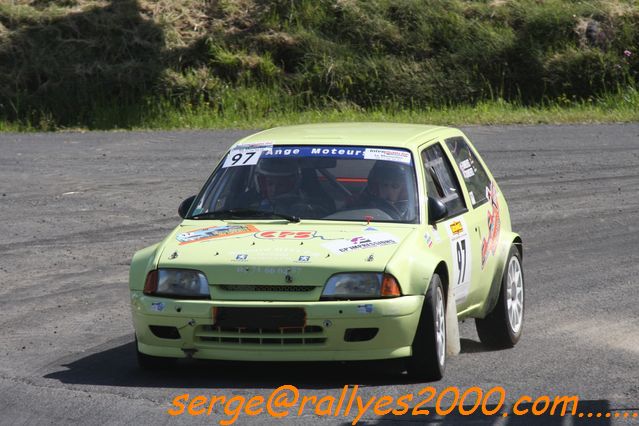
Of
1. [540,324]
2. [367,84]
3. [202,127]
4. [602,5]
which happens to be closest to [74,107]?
[202,127]

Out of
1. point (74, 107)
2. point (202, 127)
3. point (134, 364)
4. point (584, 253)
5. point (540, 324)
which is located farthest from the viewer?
point (74, 107)

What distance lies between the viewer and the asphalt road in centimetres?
709

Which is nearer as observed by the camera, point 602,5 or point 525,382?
point 525,382

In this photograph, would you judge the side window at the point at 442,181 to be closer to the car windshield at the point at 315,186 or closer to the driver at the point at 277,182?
the car windshield at the point at 315,186

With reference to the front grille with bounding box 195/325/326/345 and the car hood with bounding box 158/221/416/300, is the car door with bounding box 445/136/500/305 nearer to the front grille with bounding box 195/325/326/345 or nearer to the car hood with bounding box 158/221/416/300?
the car hood with bounding box 158/221/416/300

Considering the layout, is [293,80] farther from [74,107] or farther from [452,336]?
[452,336]

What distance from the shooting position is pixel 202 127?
75.4 ft

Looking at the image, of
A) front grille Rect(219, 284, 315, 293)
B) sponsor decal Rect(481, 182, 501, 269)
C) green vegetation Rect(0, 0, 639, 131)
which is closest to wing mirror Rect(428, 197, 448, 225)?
sponsor decal Rect(481, 182, 501, 269)

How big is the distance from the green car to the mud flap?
2cm

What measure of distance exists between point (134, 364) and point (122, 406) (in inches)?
51.2

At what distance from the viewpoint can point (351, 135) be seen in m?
8.61

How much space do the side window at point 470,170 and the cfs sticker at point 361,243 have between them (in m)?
1.45

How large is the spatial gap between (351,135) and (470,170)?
1.06 metres

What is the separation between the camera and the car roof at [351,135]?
8445 mm
